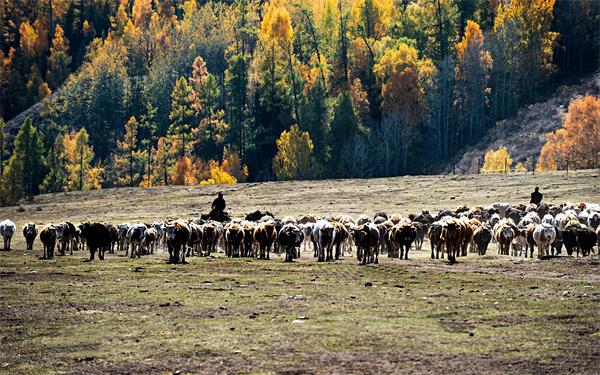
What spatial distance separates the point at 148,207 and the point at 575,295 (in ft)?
211

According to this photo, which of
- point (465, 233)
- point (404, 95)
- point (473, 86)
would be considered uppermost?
point (473, 86)

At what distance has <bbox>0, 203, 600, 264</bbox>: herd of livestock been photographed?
42.1 metres

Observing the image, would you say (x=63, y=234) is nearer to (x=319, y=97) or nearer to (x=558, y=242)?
(x=558, y=242)

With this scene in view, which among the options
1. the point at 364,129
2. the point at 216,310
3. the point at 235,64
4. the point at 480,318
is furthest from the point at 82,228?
the point at 235,64

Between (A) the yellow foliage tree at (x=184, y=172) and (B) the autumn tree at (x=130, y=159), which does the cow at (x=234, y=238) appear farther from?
(B) the autumn tree at (x=130, y=159)

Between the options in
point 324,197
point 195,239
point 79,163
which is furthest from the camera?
point 79,163

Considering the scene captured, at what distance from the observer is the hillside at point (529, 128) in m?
118

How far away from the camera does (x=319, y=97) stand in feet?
452

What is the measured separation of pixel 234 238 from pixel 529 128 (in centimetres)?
8294

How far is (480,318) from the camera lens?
24734 mm

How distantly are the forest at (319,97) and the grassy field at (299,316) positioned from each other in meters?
72.1

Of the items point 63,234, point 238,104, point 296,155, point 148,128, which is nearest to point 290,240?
point 63,234

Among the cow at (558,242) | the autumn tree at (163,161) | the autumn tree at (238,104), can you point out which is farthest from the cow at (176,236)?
the autumn tree at (163,161)

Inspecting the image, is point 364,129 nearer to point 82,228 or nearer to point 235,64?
point 235,64
